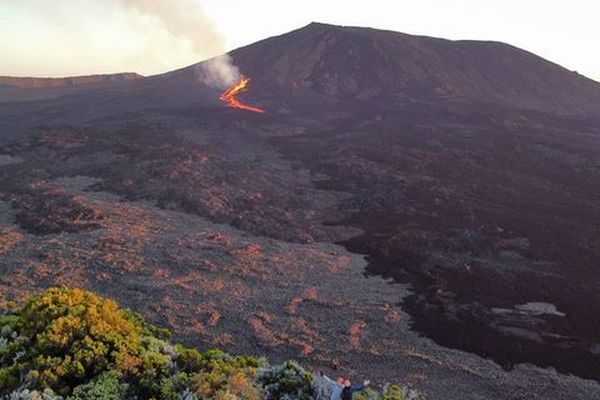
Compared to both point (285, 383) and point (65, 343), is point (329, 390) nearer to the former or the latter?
point (285, 383)

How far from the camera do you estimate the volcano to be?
25719 millimetres

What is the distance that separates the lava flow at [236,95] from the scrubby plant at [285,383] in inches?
3281

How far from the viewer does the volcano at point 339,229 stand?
84.4ft

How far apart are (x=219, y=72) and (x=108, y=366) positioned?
385 ft

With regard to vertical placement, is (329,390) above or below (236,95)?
below

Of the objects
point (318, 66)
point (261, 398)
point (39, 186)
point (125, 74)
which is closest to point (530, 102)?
point (318, 66)

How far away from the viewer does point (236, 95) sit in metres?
109

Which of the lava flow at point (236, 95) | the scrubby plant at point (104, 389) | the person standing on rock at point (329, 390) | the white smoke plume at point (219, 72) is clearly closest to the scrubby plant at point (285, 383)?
the person standing on rock at point (329, 390)

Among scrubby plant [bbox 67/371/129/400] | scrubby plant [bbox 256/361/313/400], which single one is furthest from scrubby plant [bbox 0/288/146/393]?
scrubby plant [bbox 256/361/313/400]

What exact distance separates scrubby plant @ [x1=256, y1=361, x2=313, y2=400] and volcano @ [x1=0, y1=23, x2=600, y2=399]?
8741mm

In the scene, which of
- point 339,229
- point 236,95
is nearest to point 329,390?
point 339,229

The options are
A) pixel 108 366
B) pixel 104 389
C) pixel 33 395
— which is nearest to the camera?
pixel 33 395

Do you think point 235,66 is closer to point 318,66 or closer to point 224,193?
point 318,66

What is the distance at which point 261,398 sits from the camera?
13.2 m
